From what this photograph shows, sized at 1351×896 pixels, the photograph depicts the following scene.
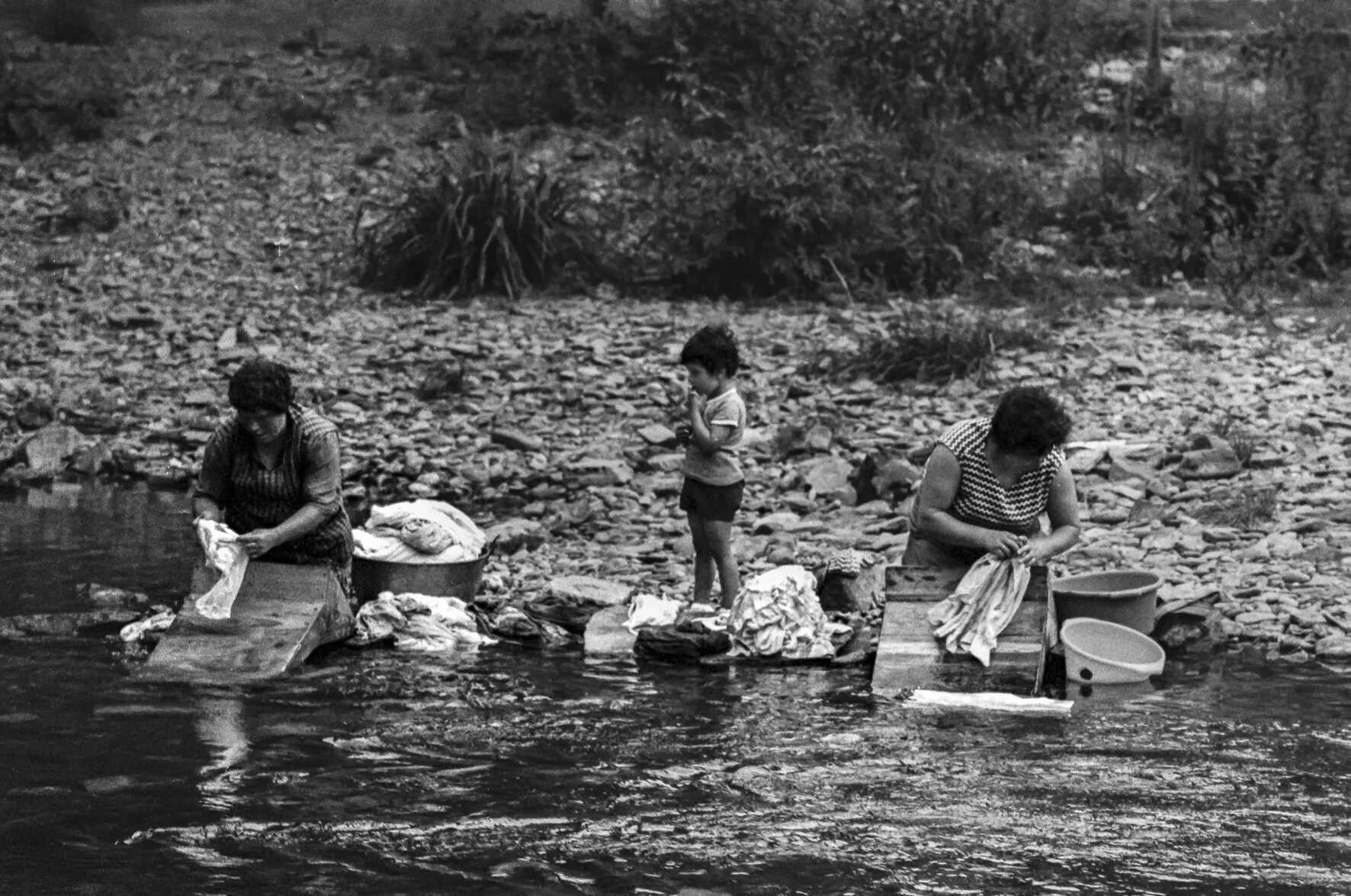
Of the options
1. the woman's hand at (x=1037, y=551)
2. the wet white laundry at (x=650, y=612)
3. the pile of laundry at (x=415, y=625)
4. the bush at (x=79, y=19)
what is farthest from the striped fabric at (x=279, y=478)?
the bush at (x=79, y=19)

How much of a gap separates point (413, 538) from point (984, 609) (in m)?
2.56

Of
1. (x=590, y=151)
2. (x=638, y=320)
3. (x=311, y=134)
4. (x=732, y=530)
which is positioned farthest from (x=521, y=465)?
(x=311, y=134)

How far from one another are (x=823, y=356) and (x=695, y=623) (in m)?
5.35

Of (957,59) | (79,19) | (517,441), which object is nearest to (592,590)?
(517,441)

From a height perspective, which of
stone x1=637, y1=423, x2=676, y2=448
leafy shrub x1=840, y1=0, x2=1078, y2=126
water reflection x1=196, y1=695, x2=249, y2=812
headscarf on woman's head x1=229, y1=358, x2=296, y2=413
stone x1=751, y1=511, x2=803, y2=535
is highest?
leafy shrub x1=840, y1=0, x2=1078, y2=126

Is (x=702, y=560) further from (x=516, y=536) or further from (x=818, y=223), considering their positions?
(x=818, y=223)

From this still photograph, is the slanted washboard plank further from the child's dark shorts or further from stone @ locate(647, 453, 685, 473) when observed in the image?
stone @ locate(647, 453, 685, 473)

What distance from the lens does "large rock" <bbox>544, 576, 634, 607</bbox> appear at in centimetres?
823

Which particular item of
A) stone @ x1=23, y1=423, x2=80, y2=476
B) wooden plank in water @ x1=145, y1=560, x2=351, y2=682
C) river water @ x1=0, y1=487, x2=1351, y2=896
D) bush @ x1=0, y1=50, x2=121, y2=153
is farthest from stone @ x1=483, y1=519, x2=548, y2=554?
bush @ x1=0, y1=50, x2=121, y2=153

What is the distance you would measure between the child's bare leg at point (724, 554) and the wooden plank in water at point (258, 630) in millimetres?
1620

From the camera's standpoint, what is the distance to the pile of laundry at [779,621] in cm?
750

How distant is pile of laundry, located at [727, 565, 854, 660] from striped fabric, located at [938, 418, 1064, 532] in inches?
33.3

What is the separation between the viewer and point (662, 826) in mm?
5336

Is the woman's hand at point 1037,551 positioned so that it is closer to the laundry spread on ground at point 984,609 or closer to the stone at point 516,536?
the laundry spread on ground at point 984,609
